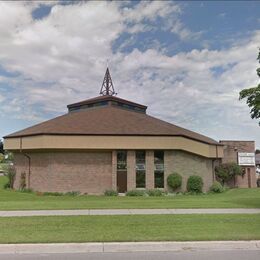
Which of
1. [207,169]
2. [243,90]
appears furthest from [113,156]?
[243,90]

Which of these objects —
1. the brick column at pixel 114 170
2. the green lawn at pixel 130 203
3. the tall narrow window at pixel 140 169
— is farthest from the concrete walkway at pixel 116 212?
the tall narrow window at pixel 140 169

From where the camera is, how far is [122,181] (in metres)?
28.3

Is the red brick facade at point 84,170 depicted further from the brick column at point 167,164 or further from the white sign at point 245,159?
the white sign at point 245,159

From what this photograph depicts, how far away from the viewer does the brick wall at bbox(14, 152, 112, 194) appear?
2759 cm

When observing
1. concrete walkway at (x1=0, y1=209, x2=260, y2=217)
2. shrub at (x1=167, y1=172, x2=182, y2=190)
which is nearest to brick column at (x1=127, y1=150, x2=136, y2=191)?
shrub at (x1=167, y1=172, x2=182, y2=190)

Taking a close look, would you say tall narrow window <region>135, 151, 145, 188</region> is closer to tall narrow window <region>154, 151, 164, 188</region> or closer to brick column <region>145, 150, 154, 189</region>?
brick column <region>145, 150, 154, 189</region>

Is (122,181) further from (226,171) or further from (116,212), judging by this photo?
(116,212)

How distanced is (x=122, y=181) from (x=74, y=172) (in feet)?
10.6

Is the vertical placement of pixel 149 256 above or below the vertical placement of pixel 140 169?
below

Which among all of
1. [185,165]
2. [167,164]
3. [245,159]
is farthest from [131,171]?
[245,159]

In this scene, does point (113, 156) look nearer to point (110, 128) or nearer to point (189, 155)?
point (110, 128)

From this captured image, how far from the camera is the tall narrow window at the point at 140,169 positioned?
28.5 m

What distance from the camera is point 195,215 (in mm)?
13117

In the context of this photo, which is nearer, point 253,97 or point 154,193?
point 253,97
